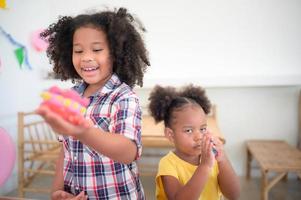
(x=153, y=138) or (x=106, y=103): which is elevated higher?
(x=106, y=103)

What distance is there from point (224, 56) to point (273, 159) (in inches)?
41.2

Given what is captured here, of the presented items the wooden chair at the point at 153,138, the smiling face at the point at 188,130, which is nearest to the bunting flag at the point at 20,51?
the wooden chair at the point at 153,138

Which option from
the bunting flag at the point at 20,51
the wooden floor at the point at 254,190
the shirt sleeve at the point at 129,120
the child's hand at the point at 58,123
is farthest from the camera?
the bunting flag at the point at 20,51

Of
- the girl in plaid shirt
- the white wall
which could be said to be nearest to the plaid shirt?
the girl in plaid shirt

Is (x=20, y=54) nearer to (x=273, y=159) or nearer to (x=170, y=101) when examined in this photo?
(x=170, y=101)

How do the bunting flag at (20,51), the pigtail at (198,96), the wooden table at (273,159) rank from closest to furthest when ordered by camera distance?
the pigtail at (198,96) < the wooden table at (273,159) < the bunting flag at (20,51)

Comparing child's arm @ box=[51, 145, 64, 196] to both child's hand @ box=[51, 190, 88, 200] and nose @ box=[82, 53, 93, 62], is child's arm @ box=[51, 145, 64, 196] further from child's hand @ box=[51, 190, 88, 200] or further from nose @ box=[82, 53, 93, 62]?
nose @ box=[82, 53, 93, 62]

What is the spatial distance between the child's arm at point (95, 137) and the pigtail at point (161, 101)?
13.1 inches

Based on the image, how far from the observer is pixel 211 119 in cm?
245

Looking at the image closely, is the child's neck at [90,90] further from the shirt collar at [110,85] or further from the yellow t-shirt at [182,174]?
the yellow t-shirt at [182,174]

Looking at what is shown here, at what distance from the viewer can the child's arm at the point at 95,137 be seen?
0.41 metres

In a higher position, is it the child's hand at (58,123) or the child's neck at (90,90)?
the child's neck at (90,90)

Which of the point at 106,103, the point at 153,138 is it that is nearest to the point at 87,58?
the point at 106,103

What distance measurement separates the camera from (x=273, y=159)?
1.95 m
